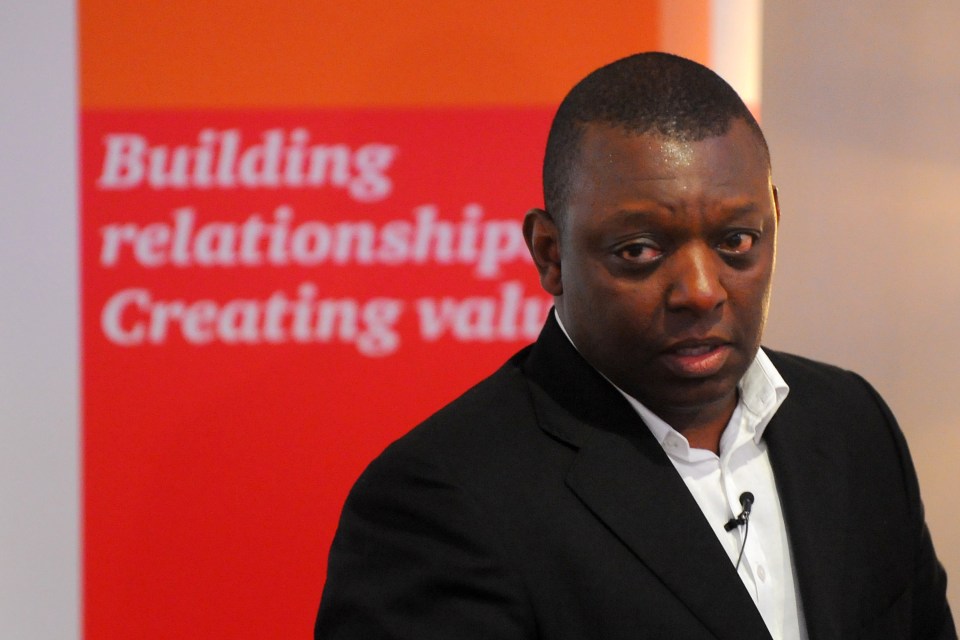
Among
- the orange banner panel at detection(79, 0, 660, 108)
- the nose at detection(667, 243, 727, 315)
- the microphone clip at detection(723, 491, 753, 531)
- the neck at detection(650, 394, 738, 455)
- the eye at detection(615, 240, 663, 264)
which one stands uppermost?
the orange banner panel at detection(79, 0, 660, 108)

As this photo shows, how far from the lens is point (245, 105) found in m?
2.45

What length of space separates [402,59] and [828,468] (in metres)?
1.31

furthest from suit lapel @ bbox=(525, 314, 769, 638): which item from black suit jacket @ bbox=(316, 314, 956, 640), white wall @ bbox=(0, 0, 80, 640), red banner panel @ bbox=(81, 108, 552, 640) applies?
white wall @ bbox=(0, 0, 80, 640)

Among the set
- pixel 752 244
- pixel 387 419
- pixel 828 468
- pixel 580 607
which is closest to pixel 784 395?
pixel 828 468

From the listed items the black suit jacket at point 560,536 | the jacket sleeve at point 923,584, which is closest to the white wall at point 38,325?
the black suit jacket at point 560,536

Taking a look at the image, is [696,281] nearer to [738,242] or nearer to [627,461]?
[738,242]

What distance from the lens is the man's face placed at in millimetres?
1407

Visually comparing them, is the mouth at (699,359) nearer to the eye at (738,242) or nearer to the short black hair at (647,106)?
the eye at (738,242)

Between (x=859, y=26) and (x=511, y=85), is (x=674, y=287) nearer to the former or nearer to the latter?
(x=511, y=85)

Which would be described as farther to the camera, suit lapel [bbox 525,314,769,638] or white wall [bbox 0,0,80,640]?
white wall [bbox 0,0,80,640]

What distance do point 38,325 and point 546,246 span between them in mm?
1376

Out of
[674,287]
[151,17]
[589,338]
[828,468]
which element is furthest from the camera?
[151,17]

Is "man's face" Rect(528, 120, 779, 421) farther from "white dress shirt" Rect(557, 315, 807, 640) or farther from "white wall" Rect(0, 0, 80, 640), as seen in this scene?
"white wall" Rect(0, 0, 80, 640)

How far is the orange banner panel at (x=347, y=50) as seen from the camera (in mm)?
2426
